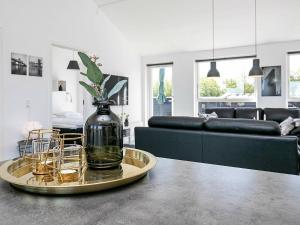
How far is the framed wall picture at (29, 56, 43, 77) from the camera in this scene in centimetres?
475

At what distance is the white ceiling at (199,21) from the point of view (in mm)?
5430

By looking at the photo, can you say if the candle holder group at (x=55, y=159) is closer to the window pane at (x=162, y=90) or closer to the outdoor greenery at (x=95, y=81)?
the outdoor greenery at (x=95, y=81)

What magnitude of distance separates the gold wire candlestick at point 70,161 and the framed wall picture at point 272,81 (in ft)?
20.4

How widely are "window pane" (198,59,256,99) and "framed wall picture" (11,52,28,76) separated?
4.56 meters

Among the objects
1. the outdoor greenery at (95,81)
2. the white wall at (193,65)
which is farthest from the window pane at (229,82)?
the outdoor greenery at (95,81)

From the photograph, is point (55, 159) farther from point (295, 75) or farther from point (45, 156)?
point (295, 75)

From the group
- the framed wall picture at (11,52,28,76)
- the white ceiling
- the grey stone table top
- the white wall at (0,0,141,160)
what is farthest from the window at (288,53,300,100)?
the grey stone table top

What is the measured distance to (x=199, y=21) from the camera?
611 centimetres

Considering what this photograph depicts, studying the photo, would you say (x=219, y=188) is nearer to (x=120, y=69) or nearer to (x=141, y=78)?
(x=120, y=69)

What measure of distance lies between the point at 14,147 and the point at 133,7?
150 inches

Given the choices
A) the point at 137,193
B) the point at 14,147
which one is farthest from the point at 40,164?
the point at 14,147

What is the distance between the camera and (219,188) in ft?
3.31

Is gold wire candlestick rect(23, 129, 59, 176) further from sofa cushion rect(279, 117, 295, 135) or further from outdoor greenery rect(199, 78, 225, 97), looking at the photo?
outdoor greenery rect(199, 78, 225, 97)

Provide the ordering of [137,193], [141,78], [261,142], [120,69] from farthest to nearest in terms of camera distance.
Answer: [141,78] < [120,69] < [261,142] < [137,193]
